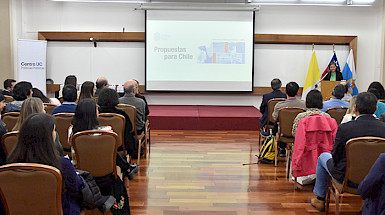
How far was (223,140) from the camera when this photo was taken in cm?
750

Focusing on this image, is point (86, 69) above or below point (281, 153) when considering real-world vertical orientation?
above

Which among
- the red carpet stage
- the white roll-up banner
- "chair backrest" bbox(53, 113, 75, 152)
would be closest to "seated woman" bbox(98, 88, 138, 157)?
"chair backrest" bbox(53, 113, 75, 152)

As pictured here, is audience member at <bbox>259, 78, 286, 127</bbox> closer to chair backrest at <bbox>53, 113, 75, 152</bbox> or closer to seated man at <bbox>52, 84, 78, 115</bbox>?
seated man at <bbox>52, 84, 78, 115</bbox>

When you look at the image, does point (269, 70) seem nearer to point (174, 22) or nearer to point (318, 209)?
point (174, 22)

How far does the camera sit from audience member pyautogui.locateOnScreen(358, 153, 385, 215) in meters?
2.58

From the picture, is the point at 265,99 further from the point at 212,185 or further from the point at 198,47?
the point at 198,47

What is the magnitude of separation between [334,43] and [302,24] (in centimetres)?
97

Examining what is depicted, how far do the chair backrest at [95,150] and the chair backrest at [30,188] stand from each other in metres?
1.01

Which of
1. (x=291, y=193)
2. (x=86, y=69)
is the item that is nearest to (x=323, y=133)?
(x=291, y=193)

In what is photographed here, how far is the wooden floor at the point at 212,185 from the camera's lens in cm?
404

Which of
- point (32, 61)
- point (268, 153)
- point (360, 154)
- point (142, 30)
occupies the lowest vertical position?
point (268, 153)

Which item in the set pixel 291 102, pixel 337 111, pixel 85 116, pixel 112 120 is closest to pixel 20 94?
pixel 112 120

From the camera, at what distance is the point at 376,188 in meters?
2.67

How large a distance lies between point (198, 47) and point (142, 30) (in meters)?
1.52
